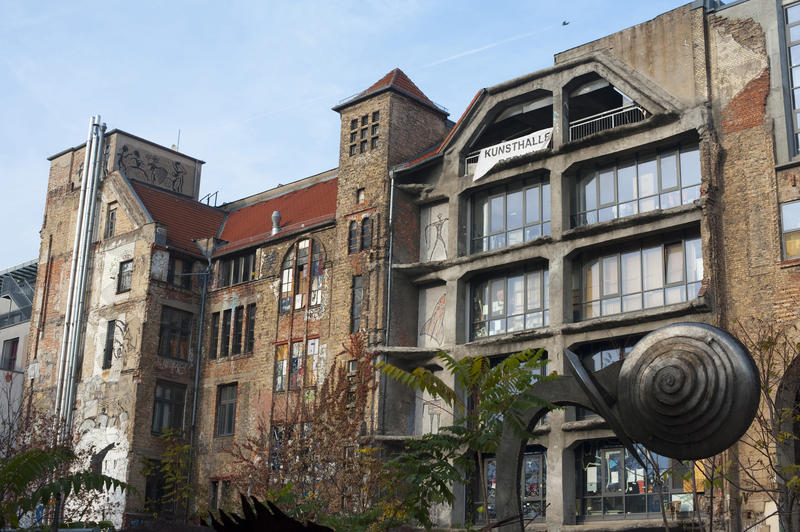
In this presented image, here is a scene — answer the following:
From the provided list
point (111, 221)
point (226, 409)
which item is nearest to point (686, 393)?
point (226, 409)

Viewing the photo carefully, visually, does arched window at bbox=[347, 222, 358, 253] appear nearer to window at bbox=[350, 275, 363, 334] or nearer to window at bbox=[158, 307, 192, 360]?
window at bbox=[350, 275, 363, 334]

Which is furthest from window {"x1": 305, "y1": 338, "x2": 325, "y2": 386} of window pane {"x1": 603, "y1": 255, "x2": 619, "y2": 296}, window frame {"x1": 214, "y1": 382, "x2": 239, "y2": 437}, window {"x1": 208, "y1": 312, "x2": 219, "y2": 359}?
window pane {"x1": 603, "y1": 255, "x2": 619, "y2": 296}

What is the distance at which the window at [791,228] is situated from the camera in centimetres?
2698

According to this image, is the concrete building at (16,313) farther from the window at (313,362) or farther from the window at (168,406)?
the window at (313,362)

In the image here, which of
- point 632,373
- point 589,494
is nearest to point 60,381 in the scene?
point 589,494

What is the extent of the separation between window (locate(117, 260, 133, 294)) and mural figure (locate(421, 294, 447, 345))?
46.8 ft

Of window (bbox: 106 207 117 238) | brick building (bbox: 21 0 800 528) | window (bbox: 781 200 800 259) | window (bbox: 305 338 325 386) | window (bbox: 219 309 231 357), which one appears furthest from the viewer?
window (bbox: 106 207 117 238)

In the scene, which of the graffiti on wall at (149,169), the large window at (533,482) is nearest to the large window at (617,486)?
the large window at (533,482)

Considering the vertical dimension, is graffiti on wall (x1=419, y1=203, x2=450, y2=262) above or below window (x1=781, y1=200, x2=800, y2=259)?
above

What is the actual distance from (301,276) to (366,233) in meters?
3.92

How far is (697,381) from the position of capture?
7555 mm

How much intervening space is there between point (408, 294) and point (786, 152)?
557 inches

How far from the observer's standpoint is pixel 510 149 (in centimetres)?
3403

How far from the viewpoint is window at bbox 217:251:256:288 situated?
42.4m
